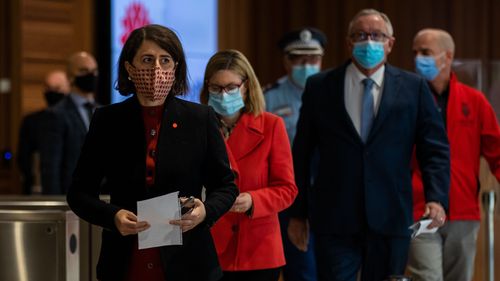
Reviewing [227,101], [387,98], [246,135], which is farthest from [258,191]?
[387,98]

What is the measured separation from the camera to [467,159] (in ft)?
16.6

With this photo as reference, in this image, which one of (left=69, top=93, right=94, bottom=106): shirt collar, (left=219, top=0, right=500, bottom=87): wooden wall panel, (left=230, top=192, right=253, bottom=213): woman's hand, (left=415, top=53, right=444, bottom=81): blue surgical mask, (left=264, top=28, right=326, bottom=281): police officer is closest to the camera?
(left=230, top=192, right=253, bottom=213): woman's hand

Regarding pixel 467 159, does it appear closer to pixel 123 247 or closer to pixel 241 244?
pixel 241 244

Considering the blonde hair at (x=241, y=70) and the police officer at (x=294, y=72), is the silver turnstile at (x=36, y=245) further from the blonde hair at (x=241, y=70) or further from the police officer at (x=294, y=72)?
the police officer at (x=294, y=72)

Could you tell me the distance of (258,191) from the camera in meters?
3.72

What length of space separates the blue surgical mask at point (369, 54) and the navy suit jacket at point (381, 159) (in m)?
0.07

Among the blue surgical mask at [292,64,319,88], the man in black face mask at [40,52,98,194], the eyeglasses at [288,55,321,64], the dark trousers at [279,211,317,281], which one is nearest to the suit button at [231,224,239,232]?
the dark trousers at [279,211,317,281]

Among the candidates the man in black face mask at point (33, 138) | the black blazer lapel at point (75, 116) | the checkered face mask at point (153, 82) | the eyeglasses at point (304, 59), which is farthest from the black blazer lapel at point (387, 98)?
the man in black face mask at point (33, 138)

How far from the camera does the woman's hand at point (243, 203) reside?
3.58 metres

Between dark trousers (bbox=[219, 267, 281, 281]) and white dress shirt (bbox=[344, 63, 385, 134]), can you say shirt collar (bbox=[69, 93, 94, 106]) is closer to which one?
white dress shirt (bbox=[344, 63, 385, 134])

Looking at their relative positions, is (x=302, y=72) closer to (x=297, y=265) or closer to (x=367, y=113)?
(x=297, y=265)

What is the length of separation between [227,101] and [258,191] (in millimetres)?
365

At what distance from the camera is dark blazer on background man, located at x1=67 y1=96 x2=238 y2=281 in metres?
2.84

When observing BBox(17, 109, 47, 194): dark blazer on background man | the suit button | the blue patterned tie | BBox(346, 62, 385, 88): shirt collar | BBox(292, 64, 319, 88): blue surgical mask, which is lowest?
BBox(17, 109, 47, 194): dark blazer on background man
